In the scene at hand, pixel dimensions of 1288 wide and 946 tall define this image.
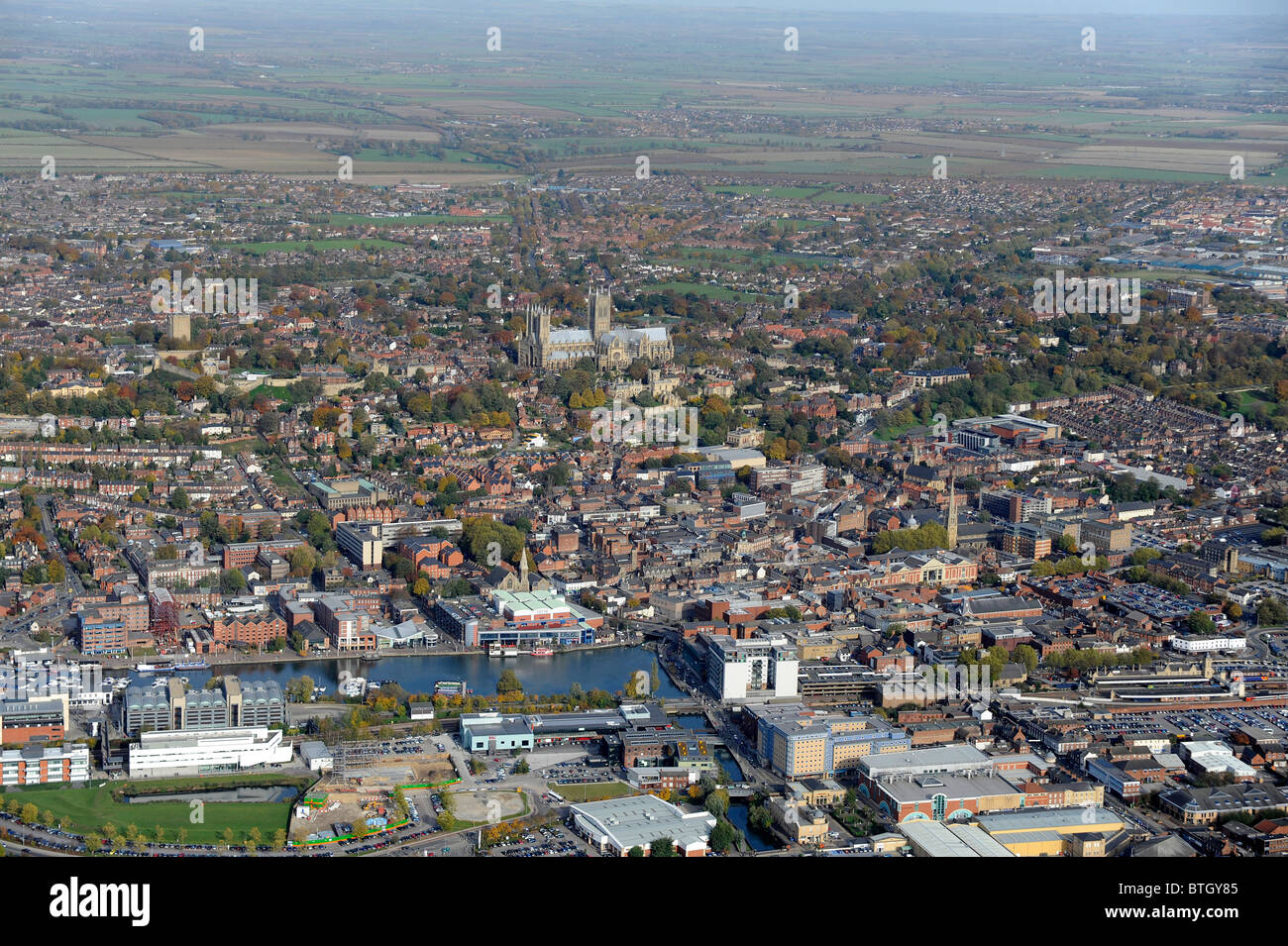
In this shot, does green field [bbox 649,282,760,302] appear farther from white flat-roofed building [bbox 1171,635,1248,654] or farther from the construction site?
the construction site

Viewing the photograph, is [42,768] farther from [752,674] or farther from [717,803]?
[752,674]

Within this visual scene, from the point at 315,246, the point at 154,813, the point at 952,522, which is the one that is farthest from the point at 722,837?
the point at 315,246

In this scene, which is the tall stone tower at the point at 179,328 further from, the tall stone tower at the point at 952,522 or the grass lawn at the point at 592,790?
the grass lawn at the point at 592,790

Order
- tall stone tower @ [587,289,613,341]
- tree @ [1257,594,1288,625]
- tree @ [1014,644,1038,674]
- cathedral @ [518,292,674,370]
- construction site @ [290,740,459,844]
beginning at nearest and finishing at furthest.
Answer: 1. construction site @ [290,740,459,844]
2. tree @ [1014,644,1038,674]
3. tree @ [1257,594,1288,625]
4. cathedral @ [518,292,674,370]
5. tall stone tower @ [587,289,613,341]

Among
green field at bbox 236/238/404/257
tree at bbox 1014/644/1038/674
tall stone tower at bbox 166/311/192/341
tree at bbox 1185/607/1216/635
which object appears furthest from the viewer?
green field at bbox 236/238/404/257

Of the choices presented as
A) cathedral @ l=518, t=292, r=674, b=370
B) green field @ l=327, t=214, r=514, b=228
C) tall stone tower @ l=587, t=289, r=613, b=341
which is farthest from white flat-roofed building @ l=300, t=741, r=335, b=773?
green field @ l=327, t=214, r=514, b=228

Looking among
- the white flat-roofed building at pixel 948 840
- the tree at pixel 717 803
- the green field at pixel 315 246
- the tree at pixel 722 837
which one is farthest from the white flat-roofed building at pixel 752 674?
the green field at pixel 315 246

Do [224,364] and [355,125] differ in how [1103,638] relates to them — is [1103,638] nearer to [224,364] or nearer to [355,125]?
[224,364]
